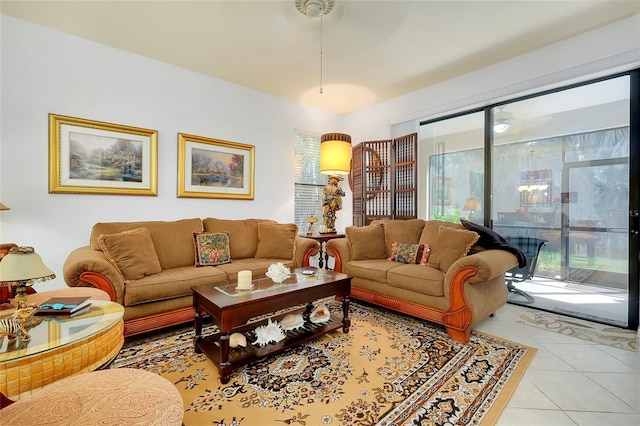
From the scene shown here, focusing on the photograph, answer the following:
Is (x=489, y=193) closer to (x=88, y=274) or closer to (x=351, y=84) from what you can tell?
(x=351, y=84)

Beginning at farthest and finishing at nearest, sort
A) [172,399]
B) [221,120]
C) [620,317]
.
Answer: [221,120], [620,317], [172,399]

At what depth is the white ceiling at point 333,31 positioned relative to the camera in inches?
94.9

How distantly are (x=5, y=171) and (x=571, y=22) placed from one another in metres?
5.32

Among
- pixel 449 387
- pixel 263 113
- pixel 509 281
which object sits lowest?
pixel 449 387

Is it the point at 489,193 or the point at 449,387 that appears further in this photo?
the point at 489,193

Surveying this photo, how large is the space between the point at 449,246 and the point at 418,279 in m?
0.47

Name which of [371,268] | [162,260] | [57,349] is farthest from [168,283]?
[371,268]

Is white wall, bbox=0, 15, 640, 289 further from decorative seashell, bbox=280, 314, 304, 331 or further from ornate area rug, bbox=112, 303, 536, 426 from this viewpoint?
decorative seashell, bbox=280, 314, 304, 331

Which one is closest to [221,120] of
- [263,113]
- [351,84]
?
[263,113]

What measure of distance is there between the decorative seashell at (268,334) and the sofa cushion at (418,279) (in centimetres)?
127

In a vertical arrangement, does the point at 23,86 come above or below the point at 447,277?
above

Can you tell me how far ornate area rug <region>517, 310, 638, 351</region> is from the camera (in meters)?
2.42

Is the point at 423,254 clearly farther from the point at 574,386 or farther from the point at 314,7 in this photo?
the point at 314,7

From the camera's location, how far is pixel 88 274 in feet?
7.00
